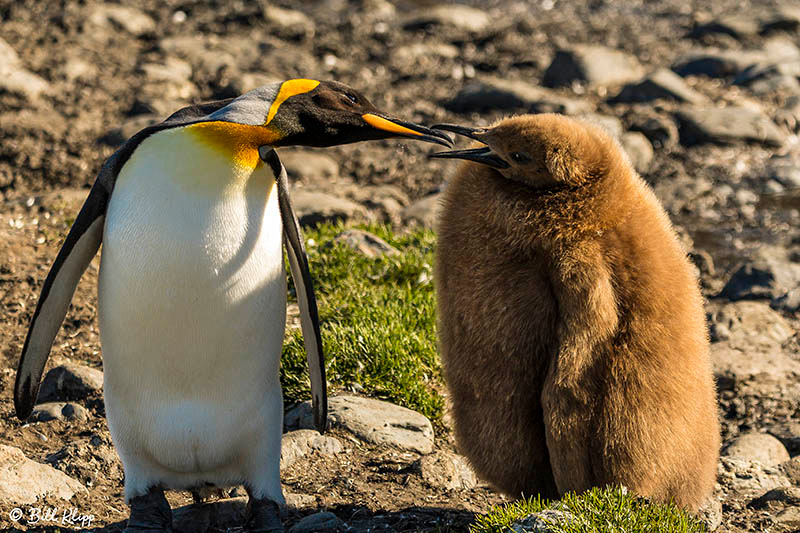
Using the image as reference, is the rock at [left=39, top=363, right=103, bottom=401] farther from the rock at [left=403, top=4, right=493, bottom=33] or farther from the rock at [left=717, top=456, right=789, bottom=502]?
the rock at [left=403, top=4, right=493, bottom=33]

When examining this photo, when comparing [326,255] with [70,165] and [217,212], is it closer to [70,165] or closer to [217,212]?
[217,212]

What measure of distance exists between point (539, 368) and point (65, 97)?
8107mm

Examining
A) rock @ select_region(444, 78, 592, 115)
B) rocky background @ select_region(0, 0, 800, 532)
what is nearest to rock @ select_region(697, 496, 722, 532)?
rocky background @ select_region(0, 0, 800, 532)

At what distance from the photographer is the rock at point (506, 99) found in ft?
34.7

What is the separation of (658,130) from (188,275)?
7205 millimetres

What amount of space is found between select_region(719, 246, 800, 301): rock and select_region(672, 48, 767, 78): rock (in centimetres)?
522

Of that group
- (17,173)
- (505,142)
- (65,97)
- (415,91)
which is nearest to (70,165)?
(17,173)

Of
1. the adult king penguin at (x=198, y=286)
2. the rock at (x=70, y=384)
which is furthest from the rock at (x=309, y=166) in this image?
the adult king penguin at (x=198, y=286)

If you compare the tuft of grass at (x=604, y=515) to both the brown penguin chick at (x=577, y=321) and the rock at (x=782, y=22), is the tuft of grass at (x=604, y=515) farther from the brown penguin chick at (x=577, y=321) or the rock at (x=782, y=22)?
the rock at (x=782, y=22)

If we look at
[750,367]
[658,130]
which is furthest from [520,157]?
[658,130]

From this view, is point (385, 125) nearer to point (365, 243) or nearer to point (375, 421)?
point (375, 421)

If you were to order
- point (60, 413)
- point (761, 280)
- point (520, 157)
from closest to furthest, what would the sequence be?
point (520, 157), point (60, 413), point (761, 280)

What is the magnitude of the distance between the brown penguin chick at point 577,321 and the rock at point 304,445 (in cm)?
106

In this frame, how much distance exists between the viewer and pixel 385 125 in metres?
4.01
